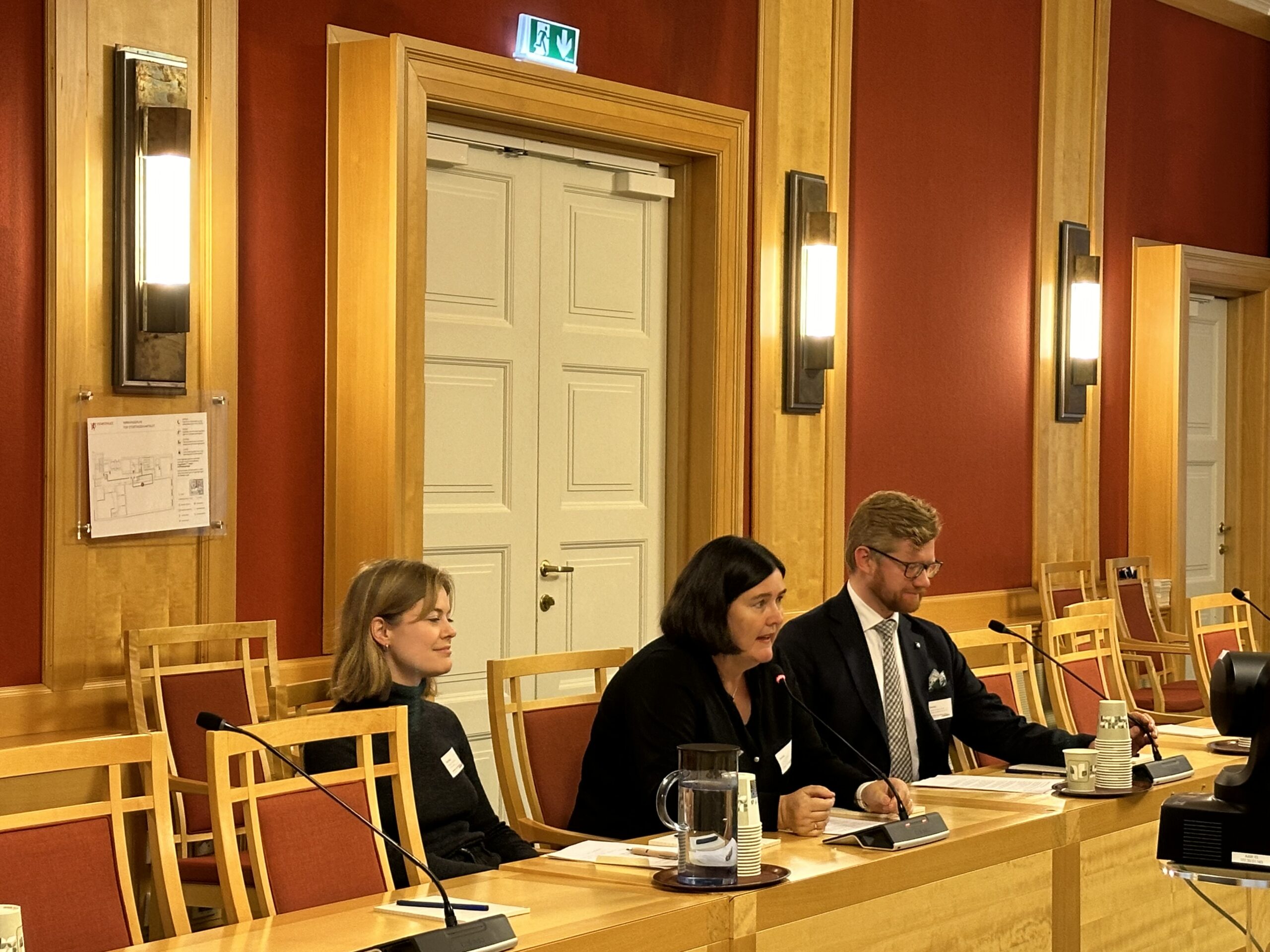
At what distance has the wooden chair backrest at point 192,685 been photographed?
4.18 meters

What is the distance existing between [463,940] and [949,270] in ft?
16.5

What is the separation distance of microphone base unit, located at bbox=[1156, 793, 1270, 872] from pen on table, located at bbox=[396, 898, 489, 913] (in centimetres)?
96

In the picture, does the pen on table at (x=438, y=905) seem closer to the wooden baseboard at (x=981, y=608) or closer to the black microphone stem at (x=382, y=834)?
the black microphone stem at (x=382, y=834)

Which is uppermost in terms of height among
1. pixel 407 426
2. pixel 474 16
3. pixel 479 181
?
pixel 474 16

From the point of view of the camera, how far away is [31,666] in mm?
4176

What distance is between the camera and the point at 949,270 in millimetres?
6867

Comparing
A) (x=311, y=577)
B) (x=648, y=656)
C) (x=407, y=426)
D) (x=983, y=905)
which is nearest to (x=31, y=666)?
(x=311, y=577)

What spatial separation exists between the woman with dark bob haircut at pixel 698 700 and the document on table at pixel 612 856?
389mm

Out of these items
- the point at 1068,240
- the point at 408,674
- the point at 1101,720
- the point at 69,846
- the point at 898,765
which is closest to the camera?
the point at 69,846

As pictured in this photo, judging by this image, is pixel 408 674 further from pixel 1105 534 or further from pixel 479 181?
pixel 1105 534

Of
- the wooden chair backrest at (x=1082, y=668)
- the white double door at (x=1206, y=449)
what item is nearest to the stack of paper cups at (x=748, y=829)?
the wooden chair backrest at (x=1082, y=668)

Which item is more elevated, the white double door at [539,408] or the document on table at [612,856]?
the white double door at [539,408]

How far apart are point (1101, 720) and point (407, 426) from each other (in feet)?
6.96

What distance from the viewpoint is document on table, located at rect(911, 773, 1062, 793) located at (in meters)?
3.59
